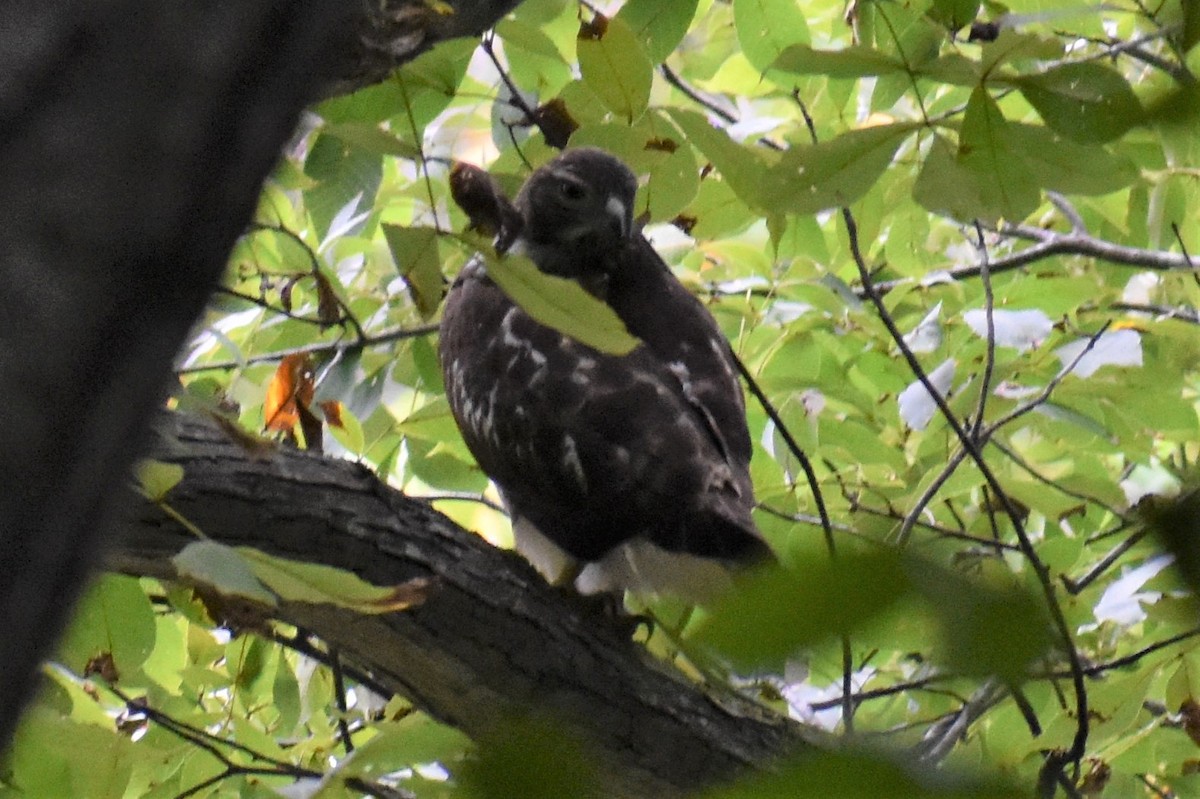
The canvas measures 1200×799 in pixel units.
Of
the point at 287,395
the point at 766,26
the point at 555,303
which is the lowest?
the point at 555,303

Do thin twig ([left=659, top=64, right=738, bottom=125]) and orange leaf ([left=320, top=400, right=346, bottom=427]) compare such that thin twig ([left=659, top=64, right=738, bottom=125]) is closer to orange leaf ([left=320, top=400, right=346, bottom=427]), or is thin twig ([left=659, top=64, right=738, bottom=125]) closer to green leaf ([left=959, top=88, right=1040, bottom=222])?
orange leaf ([left=320, top=400, right=346, bottom=427])

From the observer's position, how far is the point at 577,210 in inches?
137

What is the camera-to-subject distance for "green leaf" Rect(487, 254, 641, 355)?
1.43 meters

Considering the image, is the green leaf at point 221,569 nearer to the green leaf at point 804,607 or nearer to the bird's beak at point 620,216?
the green leaf at point 804,607

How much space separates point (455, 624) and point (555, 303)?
95 cm

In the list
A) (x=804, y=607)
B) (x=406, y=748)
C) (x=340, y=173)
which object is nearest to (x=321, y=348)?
(x=340, y=173)

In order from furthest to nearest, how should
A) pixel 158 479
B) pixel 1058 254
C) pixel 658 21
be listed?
pixel 1058 254, pixel 658 21, pixel 158 479

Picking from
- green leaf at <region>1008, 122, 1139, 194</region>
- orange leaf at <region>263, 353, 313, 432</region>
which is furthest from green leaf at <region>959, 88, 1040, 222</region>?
orange leaf at <region>263, 353, 313, 432</region>

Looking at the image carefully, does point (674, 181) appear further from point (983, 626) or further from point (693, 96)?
point (983, 626)

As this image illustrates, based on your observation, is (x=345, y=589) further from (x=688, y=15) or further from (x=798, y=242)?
(x=798, y=242)

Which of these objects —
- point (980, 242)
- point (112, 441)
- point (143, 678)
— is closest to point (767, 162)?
point (980, 242)

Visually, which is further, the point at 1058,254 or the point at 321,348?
the point at 1058,254

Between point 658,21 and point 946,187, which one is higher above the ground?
point 658,21

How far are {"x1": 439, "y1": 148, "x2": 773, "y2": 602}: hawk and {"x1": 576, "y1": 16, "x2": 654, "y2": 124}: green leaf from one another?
1.40 ft
